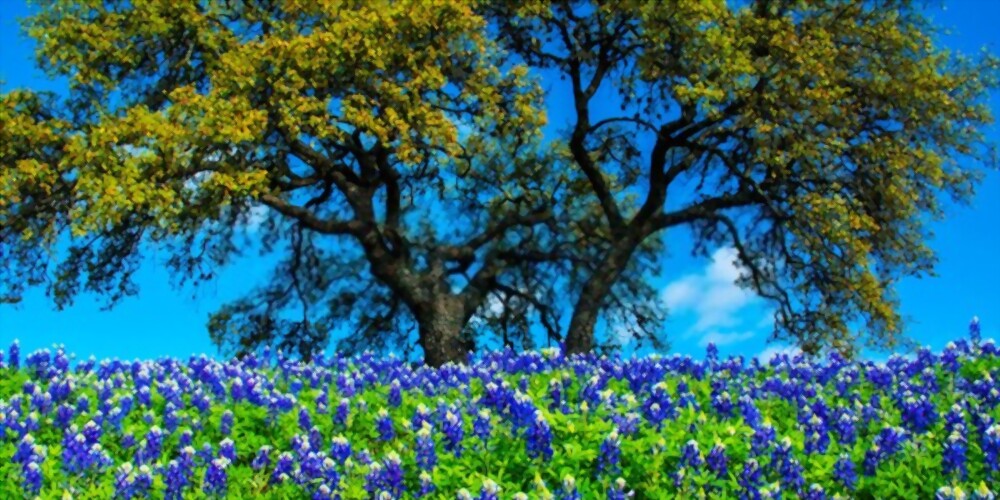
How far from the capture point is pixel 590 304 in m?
25.0

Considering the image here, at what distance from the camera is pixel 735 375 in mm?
11297

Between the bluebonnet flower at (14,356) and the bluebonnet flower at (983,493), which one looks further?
the bluebonnet flower at (14,356)

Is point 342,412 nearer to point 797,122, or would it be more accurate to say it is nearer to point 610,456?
point 610,456

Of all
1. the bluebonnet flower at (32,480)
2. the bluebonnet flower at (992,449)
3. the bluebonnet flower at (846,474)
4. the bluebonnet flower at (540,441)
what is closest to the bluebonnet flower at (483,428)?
the bluebonnet flower at (540,441)

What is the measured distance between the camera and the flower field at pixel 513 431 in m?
6.85

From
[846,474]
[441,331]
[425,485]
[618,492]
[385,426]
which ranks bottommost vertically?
[618,492]

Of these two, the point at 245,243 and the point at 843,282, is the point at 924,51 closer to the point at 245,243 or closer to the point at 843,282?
the point at 843,282

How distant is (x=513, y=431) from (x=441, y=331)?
54.6 ft

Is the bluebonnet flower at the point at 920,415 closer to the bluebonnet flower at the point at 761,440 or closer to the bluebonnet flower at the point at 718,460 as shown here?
the bluebonnet flower at the point at 761,440

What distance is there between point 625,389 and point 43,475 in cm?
472

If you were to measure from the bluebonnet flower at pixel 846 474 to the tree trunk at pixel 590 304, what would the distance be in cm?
1745

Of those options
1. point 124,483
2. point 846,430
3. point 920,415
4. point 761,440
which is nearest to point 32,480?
point 124,483

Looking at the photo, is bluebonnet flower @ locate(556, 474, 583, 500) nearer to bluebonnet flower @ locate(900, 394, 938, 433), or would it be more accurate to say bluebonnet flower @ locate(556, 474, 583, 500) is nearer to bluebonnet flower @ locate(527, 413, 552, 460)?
bluebonnet flower @ locate(527, 413, 552, 460)

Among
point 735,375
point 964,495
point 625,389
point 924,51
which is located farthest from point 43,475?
point 924,51
